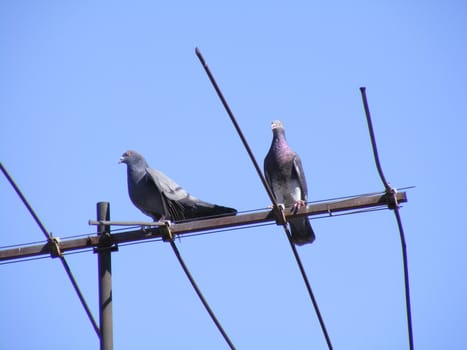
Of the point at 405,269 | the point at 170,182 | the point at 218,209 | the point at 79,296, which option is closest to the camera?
the point at 405,269

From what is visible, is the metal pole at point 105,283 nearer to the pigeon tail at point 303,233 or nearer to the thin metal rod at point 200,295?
the thin metal rod at point 200,295

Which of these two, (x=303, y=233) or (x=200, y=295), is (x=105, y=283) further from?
(x=303, y=233)

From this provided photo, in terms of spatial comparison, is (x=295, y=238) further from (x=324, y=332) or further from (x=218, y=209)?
(x=324, y=332)

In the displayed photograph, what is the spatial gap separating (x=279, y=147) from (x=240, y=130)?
162 inches

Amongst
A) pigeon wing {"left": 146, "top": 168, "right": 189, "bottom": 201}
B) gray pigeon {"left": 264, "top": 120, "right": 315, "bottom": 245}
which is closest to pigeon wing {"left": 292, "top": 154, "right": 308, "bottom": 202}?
gray pigeon {"left": 264, "top": 120, "right": 315, "bottom": 245}

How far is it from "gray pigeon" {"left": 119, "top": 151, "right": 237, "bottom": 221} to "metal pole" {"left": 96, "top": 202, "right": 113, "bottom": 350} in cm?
166

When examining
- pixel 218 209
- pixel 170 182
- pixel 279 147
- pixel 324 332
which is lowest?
pixel 324 332

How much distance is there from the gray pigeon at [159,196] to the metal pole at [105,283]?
166 centimetres

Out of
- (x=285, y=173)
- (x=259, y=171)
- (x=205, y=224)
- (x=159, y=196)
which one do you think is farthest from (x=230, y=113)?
(x=285, y=173)

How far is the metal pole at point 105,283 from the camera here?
20.0ft

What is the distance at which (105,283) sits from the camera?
6.23 m

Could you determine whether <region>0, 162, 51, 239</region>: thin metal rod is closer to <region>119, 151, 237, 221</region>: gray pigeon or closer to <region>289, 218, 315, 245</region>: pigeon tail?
<region>119, 151, 237, 221</region>: gray pigeon

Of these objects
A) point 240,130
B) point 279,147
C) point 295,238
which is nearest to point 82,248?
point 240,130

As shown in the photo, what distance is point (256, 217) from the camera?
20.6 ft
